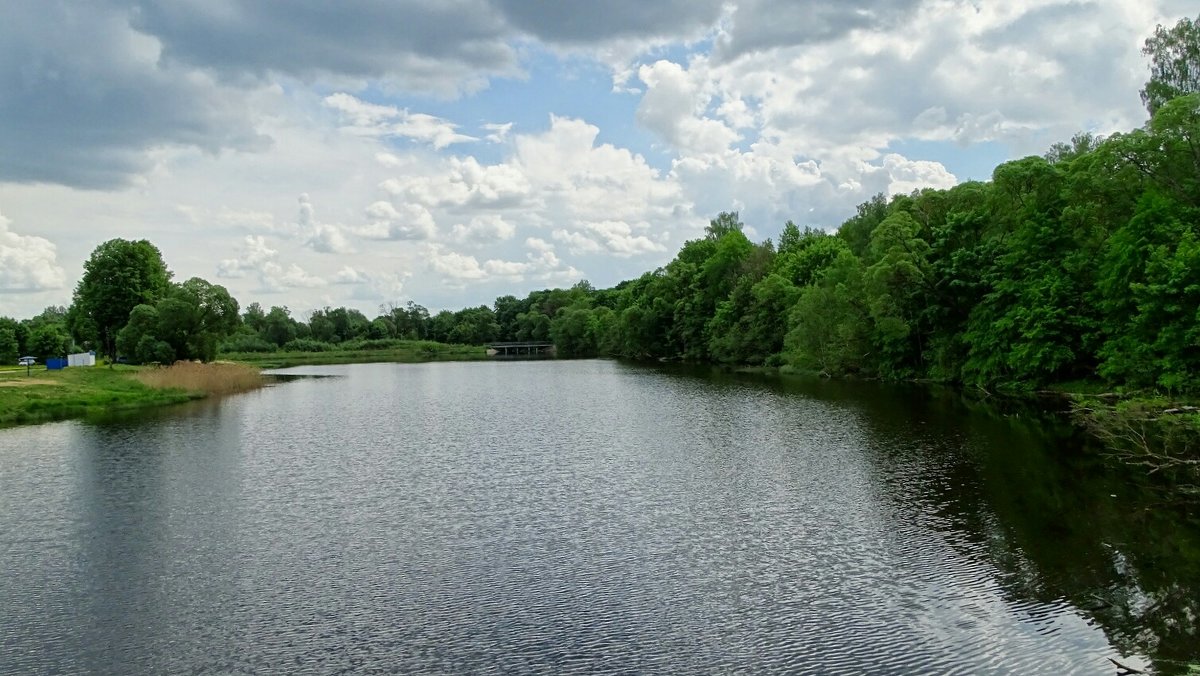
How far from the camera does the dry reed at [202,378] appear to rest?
191 ft

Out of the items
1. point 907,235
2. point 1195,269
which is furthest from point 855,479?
point 907,235

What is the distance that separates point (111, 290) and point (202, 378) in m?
26.5

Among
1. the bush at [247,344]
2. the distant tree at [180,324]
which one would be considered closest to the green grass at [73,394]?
the distant tree at [180,324]

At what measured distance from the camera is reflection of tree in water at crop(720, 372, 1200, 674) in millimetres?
14000

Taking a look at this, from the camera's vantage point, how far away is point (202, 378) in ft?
202

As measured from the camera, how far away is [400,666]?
41.3ft

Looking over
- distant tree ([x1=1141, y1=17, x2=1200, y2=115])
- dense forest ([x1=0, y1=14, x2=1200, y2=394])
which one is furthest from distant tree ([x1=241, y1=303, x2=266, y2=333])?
distant tree ([x1=1141, y1=17, x2=1200, y2=115])

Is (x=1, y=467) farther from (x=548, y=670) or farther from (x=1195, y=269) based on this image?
(x=1195, y=269)

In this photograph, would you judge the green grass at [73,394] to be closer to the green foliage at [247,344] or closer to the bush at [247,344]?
the green foliage at [247,344]

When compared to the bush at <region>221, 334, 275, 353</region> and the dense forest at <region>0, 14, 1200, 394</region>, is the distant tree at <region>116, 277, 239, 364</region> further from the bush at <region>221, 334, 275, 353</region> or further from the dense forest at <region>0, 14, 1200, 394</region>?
the bush at <region>221, 334, 275, 353</region>

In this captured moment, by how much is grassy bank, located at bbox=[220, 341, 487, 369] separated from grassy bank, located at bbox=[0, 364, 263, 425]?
58.0 meters

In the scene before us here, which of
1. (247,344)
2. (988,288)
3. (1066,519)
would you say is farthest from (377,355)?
(1066,519)

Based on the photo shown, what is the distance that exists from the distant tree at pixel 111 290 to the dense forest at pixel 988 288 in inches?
6.9

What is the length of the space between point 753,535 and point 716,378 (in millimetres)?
54668
